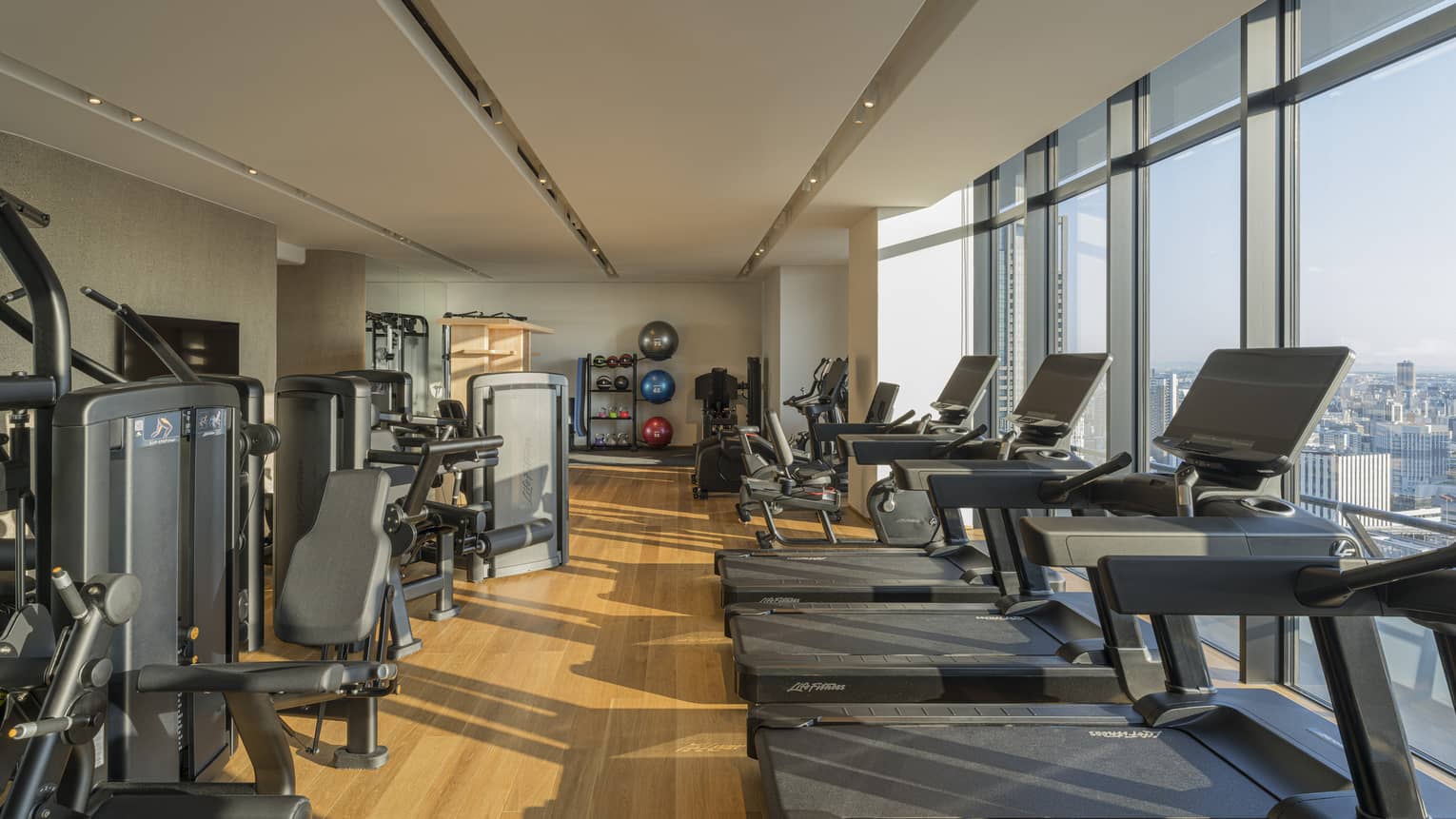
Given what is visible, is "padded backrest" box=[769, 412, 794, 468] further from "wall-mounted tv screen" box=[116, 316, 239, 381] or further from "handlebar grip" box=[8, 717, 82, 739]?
"handlebar grip" box=[8, 717, 82, 739]

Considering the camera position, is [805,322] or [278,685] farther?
[805,322]

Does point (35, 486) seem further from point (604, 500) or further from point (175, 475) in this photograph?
point (604, 500)

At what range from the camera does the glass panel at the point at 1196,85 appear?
3488 mm

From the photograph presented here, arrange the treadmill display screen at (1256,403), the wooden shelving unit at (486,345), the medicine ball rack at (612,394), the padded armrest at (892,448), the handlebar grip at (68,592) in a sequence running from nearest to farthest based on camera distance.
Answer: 1. the handlebar grip at (68,592)
2. the treadmill display screen at (1256,403)
3. the padded armrest at (892,448)
4. the wooden shelving unit at (486,345)
5. the medicine ball rack at (612,394)

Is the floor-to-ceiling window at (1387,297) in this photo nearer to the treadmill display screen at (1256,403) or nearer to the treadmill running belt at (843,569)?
the treadmill display screen at (1256,403)

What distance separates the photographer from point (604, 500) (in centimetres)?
782

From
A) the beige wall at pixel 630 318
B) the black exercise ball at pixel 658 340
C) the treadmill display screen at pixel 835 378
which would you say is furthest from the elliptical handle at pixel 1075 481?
the beige wall at pixel 630 318

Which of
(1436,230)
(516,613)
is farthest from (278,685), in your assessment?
(1436,230)

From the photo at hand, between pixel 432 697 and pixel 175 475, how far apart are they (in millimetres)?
1408

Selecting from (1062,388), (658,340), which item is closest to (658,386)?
(658,340)

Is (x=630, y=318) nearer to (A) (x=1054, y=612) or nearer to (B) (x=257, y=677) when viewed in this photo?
(A) (x=1054, y=612)

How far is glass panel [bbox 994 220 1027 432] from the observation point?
19.3ft

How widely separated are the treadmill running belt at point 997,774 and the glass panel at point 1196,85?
2.64 m

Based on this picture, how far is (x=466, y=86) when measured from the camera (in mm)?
4246
